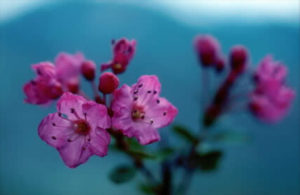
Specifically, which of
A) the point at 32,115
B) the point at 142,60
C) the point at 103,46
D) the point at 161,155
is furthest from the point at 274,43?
the point at 161,155

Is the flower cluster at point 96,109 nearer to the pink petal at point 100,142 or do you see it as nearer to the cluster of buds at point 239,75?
the pink petal at point 100,142

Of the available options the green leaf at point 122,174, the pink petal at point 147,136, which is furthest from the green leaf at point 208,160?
the pink petal at point 147,136

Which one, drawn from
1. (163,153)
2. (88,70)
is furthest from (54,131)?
(163,153)

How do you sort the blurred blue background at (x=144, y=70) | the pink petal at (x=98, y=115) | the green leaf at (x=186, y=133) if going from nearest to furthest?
the pink petal at (x=98, y=115)
the green leaf at (x=186, y=133)
the blurred blue background at (x=144, y=70)

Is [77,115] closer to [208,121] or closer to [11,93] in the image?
[208,121]

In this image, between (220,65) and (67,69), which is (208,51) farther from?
(67,69)

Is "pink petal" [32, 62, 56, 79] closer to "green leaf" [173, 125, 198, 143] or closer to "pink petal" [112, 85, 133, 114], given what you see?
"pink petal" [112, 85, 133, 114]

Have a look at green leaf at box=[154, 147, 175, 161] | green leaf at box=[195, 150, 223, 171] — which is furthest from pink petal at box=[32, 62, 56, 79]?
green leaf at box=[195, 150, 223, 171]
